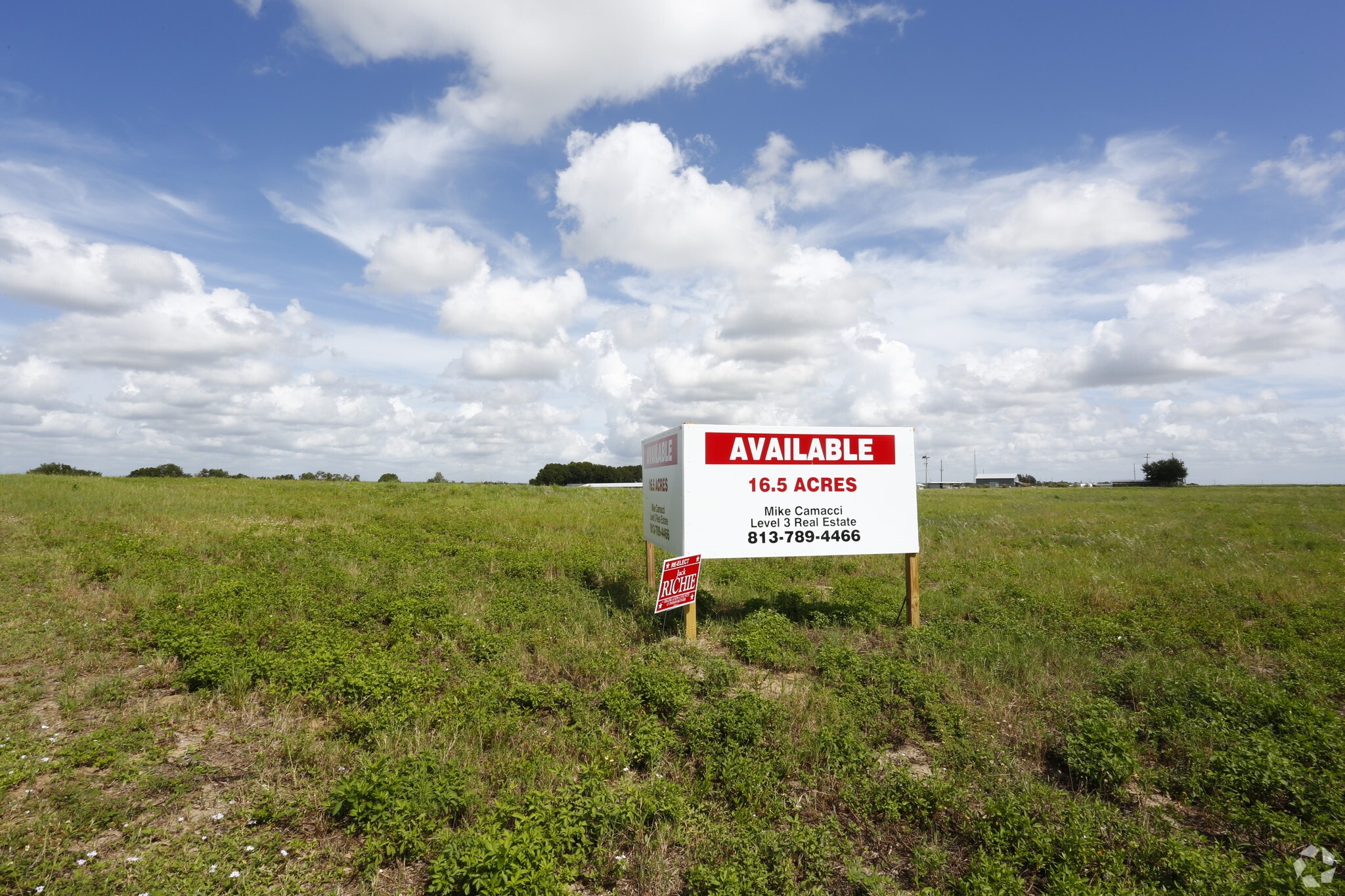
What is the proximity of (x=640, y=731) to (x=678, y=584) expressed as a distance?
348 centimetres

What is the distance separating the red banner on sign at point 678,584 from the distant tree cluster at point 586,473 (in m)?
68.0

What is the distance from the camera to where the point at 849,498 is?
11.4 m

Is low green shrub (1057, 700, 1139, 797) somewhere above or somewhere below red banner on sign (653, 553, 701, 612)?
below

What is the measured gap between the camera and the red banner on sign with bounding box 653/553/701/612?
1002 cm

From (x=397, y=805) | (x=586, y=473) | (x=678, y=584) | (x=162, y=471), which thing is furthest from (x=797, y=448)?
(x=586, y=473)

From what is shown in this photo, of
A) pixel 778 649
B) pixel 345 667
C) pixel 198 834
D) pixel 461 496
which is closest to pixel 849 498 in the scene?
pixel 778 649

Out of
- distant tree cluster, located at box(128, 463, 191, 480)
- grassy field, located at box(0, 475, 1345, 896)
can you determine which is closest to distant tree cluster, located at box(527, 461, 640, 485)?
distant tree cluster, located at box(128, 463, 191, 480)

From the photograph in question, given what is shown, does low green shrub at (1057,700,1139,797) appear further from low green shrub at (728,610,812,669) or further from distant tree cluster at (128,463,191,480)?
distant tree cluster at (128,463,191,480)

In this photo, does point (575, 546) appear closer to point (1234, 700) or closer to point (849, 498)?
point (849, 498)

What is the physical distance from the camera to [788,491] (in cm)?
1120

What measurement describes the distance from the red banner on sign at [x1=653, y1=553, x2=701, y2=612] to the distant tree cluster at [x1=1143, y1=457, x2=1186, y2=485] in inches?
4878

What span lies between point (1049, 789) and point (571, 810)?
4.30 metres

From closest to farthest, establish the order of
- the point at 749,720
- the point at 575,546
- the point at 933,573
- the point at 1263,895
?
the point at 1263,895, the point at 749,720, the point at 933,573, the point at 575,546

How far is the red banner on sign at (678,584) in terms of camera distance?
10023 millimetres
